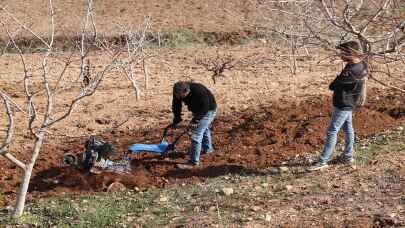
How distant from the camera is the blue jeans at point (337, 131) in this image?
6824mm

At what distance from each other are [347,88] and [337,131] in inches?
20.3

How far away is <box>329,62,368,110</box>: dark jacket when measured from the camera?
6.56 m

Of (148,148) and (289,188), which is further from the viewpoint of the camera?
(148,148)

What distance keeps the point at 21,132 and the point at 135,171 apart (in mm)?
2575

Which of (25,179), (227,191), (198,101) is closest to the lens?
(25,179)

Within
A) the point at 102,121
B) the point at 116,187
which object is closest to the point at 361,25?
the point at 116,187

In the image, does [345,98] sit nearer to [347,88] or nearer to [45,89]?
[347,88]

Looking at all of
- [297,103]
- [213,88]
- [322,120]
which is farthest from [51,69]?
[322,120]

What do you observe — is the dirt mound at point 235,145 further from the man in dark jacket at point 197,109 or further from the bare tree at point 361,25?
the bare tree at point 361,25

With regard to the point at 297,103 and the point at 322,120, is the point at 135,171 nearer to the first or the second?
the point at 322,120

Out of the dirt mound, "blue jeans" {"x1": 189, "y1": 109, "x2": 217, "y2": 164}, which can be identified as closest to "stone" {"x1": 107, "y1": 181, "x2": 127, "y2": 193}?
the dirt mound

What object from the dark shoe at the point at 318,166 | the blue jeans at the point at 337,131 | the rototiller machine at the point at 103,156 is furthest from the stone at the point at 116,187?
the blue jeans at the point at 337,131

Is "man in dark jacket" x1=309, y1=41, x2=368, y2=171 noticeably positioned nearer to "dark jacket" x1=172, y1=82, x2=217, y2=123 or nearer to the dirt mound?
the dirt mound

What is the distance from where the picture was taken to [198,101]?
7488mm
